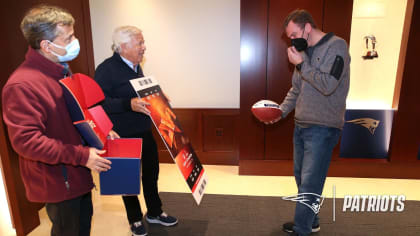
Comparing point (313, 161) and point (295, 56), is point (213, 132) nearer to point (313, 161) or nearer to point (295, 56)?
point (313, 161)

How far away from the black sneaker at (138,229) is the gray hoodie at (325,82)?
1.45m

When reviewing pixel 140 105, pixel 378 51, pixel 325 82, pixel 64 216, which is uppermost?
pixel 378 51

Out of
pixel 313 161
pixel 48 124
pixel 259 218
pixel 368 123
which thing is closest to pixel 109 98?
pixel 48 124

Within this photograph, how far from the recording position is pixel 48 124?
1230 millimetres

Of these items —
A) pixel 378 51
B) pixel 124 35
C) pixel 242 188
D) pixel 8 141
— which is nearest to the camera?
pixel 124 35

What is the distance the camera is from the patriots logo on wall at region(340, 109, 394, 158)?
3.17 metres

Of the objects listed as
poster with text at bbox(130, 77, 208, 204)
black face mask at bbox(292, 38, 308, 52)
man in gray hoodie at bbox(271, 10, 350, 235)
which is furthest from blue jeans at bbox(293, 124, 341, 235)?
poster with text at bbox(130, 77, 208, 204)

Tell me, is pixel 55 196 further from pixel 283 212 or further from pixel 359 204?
pixel 359 204

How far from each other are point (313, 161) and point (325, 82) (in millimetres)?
538

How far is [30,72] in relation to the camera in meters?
1.20

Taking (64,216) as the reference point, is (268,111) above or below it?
above

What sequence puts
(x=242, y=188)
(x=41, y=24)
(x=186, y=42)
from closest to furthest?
(x=41, y=24) < (x=242, y=188) < (x=186, y=42)

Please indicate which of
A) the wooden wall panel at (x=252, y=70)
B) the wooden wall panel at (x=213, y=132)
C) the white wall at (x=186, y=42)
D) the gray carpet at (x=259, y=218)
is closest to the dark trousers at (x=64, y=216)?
the gray carpet at (x=259, y=218)

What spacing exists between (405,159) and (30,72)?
3.65 m
